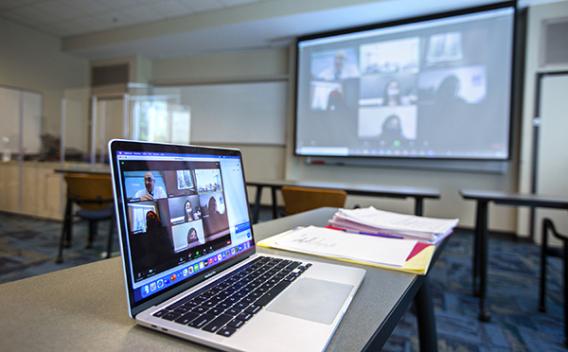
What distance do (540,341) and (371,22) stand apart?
12.1 ft

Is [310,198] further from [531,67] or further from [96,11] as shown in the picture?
[96,11]

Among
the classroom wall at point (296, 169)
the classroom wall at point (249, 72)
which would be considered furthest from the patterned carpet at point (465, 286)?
the classroom wall at point (249, 72)

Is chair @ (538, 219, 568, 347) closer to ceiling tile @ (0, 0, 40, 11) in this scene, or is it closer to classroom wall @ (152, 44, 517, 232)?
classroom wall @ (152, 44, 517, 232)

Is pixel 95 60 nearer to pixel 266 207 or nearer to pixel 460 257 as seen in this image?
pixel 266 207

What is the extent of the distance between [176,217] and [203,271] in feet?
0.33

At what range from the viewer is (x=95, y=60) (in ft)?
20.3

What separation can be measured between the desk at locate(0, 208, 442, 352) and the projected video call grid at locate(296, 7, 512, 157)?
3.63 m

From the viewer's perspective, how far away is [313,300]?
1.56 ft

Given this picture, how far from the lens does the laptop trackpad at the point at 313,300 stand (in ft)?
1.42

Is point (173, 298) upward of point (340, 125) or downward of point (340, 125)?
downward

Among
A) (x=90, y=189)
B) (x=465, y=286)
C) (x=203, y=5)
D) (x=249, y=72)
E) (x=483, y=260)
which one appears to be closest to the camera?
(x=483, y=260)

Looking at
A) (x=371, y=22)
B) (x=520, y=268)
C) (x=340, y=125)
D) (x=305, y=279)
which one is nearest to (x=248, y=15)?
(x=371, y=22)

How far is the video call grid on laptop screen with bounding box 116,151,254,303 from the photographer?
0.43 meters

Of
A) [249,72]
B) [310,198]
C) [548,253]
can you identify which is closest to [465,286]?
[548,253]
